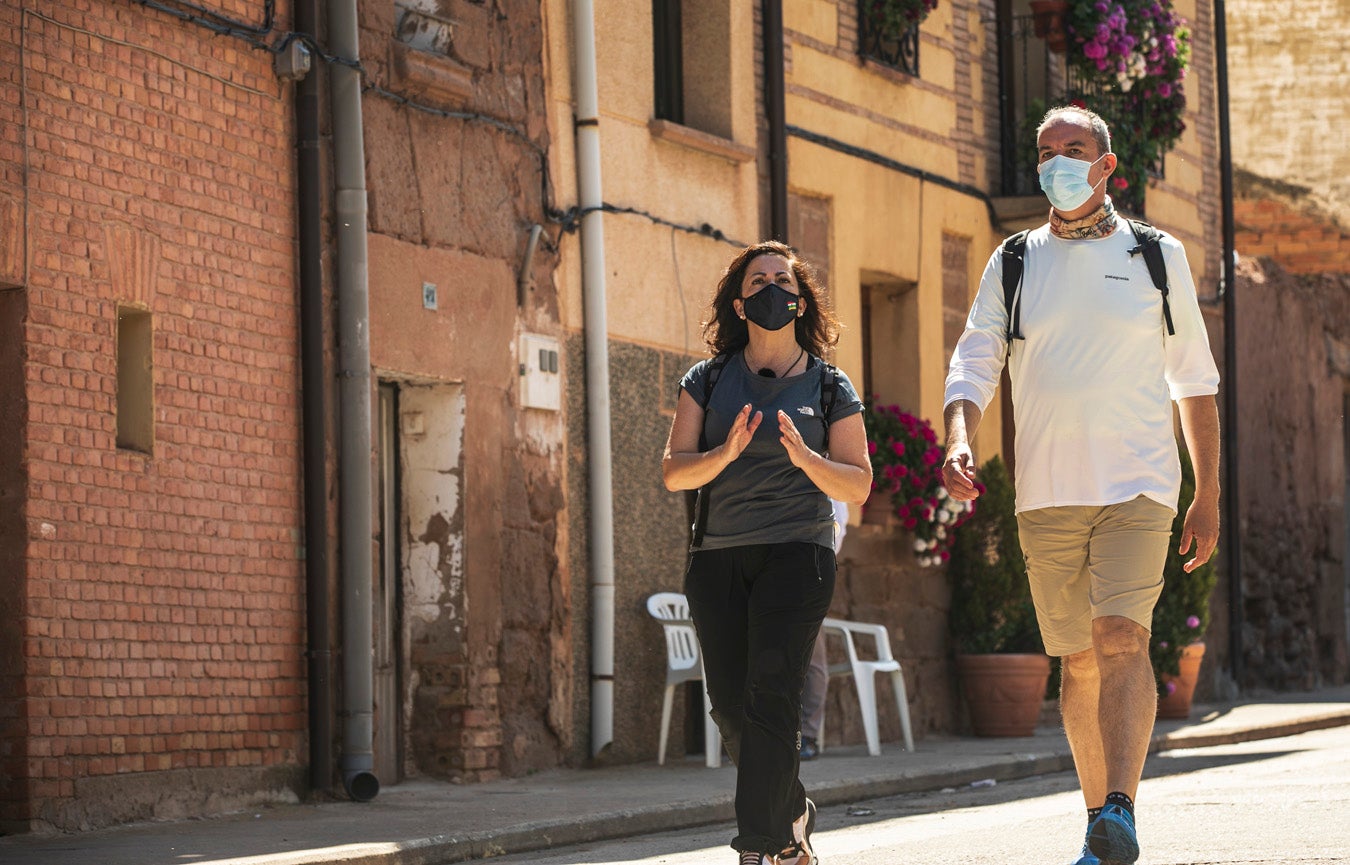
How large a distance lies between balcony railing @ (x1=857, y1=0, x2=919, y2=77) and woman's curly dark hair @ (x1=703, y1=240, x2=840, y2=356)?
9.18m

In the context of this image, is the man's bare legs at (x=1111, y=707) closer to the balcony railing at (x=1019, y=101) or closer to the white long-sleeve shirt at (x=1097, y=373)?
the white long-sleeve shirt at (x=1097, y=373)

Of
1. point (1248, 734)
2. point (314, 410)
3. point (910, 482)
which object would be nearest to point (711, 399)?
point (314, 410)

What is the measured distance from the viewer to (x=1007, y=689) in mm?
16234

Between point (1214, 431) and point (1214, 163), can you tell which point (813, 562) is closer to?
point (1214, 431)

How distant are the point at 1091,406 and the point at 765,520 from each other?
0.99 m

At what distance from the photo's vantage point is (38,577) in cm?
919

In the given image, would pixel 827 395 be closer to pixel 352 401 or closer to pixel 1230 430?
pixel 352 401

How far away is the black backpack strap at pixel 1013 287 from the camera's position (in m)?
6.98

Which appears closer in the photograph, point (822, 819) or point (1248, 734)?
point (822, 819)

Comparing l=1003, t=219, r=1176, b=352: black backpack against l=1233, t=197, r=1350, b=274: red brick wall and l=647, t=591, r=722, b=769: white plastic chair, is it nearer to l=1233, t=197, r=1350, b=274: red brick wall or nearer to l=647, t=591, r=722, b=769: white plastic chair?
l=647, t=591, r=722, b=769: white plastic chair

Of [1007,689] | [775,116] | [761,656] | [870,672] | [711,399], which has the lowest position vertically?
[1007,689]

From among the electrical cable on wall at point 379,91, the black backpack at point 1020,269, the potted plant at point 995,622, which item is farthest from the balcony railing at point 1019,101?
the black backpack at point 1020,269

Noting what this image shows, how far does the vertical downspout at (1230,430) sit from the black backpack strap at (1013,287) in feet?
45.2

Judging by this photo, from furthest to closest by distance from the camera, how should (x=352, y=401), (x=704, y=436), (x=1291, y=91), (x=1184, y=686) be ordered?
(x=1291, y=91), (x=1184, y=686), (x=352, y=401), (x=704, y=436)
